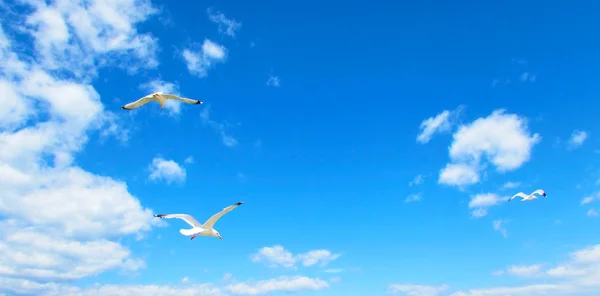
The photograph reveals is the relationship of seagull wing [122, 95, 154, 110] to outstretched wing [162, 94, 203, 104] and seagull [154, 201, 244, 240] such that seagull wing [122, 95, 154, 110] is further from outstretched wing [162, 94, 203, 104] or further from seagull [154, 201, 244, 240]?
seagull [154, 201, 244, 240]

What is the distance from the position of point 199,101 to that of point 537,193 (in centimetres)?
7976

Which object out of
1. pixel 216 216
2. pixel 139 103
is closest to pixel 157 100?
pixel 139 103

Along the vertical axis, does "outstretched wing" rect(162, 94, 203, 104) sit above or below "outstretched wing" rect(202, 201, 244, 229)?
above

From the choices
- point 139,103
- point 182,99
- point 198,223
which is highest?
point 182,99

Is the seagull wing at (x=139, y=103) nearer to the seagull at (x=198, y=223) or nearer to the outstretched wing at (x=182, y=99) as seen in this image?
the outstretched wing at (x=182, y=99)

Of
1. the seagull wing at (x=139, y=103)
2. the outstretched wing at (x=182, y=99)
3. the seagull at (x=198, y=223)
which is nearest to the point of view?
the seagull wing at (x=139, y=103)

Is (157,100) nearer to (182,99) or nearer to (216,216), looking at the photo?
(182,99)

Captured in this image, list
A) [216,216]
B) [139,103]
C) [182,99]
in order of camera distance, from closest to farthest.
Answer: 1. [139,103]
2. [182,99]
3. [216,216]

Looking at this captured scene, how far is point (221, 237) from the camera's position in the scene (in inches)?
2660

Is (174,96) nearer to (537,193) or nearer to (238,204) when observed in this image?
(238,204)

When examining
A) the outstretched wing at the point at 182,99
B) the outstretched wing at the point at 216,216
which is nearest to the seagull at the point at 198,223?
the outstretched wing at the point at 216,216

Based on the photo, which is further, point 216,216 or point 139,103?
point 216,216

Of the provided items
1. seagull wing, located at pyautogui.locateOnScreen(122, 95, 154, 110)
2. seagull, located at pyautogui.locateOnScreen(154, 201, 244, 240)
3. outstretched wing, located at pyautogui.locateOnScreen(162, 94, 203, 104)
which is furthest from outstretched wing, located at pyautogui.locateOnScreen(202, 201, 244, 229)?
seagull wing, located at pyautogui.locateOnScreen(122, 95, 154, 110)

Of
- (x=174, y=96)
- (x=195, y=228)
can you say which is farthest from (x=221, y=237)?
(x=174, y=96)
